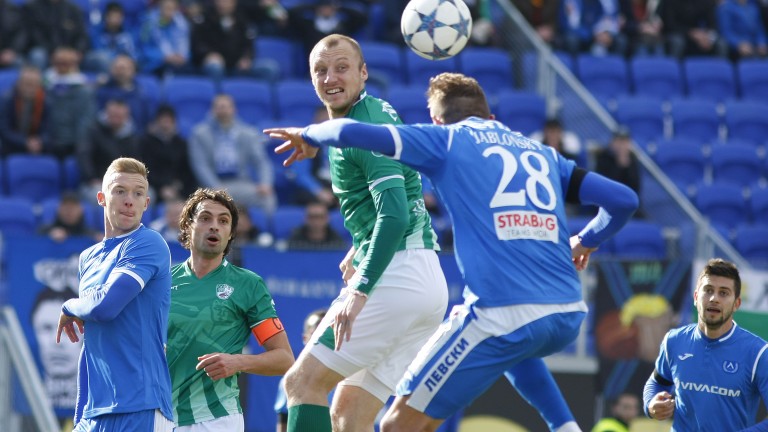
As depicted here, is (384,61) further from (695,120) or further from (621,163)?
(695,120)

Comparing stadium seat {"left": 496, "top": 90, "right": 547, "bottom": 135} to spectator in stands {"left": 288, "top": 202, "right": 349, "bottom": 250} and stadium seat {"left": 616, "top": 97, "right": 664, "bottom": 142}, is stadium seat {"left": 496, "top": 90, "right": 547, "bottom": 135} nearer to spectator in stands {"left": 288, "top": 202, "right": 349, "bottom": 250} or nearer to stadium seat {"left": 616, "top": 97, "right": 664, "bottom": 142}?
stadium seat {"left": 616, "top": 97, "right": 664, "bottom": 142}

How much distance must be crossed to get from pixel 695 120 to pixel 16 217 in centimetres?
972

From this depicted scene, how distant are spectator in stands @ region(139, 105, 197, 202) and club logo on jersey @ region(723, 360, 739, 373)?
760 centimetres

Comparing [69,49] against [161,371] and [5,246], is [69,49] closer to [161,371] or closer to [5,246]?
[5,246]

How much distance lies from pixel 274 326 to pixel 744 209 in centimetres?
1084

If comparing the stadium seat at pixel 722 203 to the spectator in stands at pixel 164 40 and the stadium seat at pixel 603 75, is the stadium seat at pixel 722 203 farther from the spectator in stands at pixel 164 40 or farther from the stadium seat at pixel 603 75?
the spectator in stands at pixel 164 40

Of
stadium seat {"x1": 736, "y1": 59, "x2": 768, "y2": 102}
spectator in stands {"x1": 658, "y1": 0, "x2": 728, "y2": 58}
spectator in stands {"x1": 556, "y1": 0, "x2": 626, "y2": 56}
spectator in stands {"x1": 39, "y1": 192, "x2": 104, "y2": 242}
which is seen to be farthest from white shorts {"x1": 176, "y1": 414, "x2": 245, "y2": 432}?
stadium seat {"x1": 736, "y1": 59, "x2": 768, "y2": 102}

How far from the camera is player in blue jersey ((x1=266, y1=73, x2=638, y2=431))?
5969 mm

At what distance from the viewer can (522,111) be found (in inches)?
648

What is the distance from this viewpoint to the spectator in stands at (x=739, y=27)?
19.7 metres

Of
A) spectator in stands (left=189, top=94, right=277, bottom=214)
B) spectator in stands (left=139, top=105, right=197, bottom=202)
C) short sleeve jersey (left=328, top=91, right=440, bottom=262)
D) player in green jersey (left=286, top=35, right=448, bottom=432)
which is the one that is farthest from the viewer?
spectator in stands (left=189, top=94, right=277, bottom=214)

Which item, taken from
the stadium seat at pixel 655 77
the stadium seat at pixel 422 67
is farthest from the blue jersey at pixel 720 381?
the stadium seat at pixel 655 77

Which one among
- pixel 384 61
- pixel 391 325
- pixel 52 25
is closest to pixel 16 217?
pixel 52 25

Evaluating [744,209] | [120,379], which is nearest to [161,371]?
[120,379]
